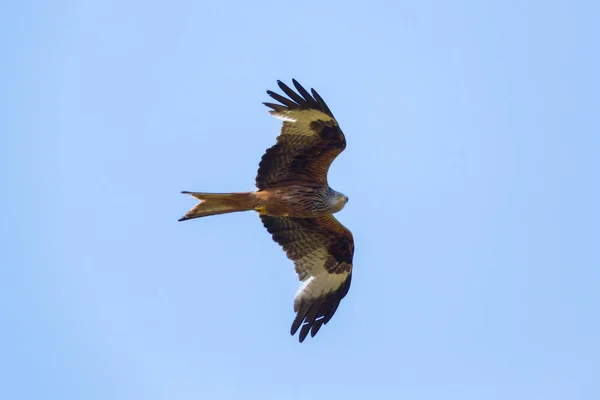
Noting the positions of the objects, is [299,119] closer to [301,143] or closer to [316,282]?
[301,143]

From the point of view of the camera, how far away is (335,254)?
14625 mm

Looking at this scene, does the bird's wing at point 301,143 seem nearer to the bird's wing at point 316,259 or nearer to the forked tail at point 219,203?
the forked tail at point 219,203

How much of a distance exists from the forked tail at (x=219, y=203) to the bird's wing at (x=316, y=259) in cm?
91

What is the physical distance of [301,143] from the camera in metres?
13.5

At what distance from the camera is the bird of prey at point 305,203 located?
13273 mm

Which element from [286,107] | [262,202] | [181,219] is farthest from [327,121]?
[181,219]

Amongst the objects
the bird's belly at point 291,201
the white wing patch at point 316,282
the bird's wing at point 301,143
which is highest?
the bird's wing at point 301,143

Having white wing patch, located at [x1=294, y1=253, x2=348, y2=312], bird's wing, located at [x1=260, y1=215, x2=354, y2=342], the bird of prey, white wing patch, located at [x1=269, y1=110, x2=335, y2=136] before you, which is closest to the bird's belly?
the bird of prey

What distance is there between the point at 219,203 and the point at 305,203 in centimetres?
126

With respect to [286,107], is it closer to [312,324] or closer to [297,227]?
[297,227]

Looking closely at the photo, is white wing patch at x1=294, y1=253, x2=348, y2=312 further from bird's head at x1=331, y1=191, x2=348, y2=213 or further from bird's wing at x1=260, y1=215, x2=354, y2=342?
bird's head at x1=331, y1=191, x2=348, y2=213

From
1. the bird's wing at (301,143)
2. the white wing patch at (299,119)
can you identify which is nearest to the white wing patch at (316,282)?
the bird's wing at (301,143)

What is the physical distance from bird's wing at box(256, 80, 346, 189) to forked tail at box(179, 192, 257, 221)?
0.40m

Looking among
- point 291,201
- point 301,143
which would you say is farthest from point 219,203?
point 301,143
